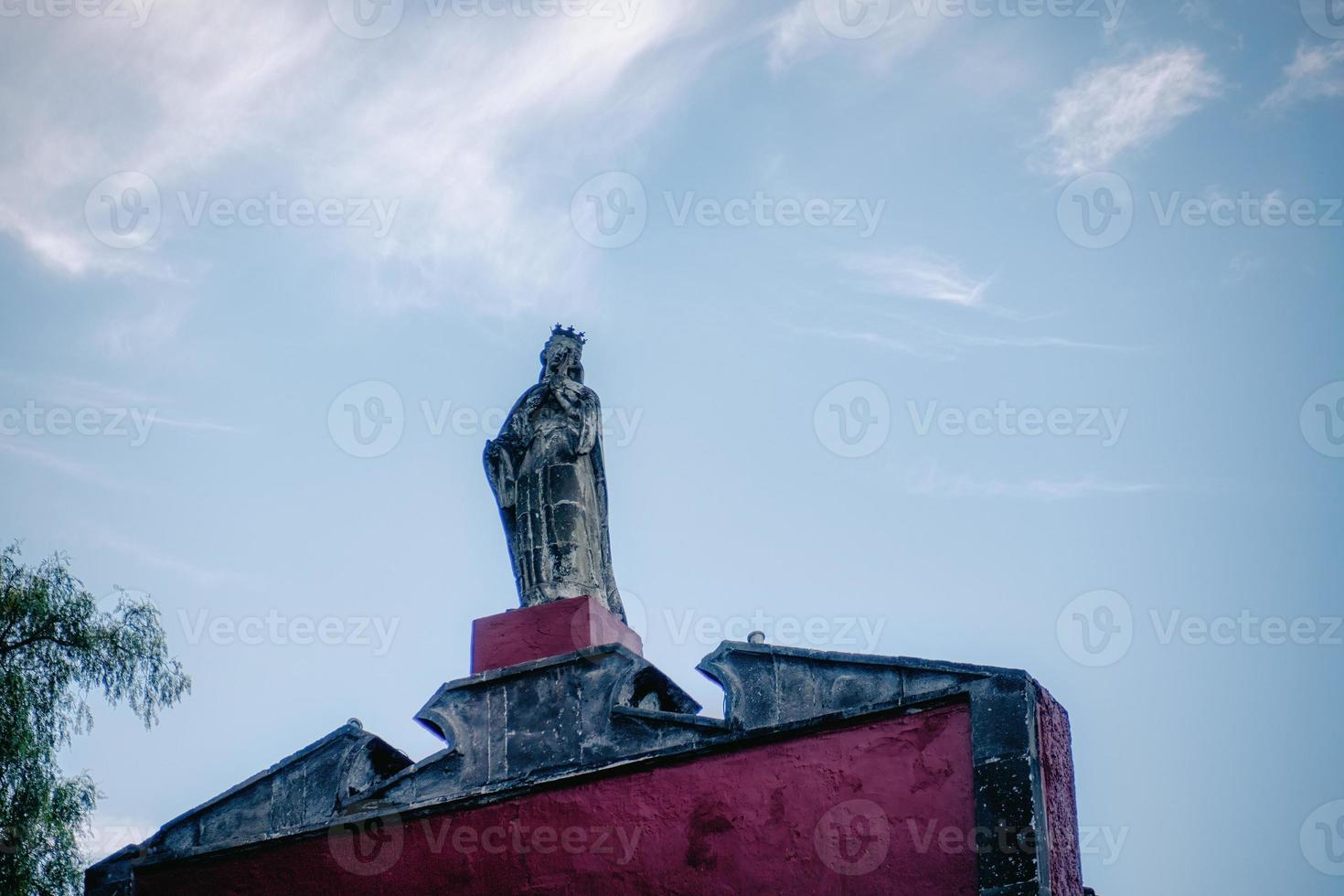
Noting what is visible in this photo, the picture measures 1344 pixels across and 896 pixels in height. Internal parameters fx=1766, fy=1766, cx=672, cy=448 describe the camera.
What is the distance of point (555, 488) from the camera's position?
1287cm

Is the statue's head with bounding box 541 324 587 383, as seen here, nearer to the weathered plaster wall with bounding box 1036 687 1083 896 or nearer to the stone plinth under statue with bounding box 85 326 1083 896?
the stone plinth under statue with bounding box 85 326 1083 896

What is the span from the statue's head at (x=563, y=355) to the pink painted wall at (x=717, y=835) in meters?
3.49

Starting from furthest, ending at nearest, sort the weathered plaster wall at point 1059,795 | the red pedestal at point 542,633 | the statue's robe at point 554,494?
the statue's robe at point 554,494, the red pedestal at point 542,633, the weathered plaster wall at point 1059,795

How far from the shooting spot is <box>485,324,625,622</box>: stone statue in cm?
1262

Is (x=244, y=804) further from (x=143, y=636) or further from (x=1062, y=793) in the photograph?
(x=1062, y=793)

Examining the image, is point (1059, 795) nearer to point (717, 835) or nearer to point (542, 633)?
point (717, 835)

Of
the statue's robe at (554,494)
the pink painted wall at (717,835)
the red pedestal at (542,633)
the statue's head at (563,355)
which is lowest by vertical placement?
the pink painted wall at (717,835)

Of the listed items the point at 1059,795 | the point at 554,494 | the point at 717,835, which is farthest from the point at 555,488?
the point at 1059,795

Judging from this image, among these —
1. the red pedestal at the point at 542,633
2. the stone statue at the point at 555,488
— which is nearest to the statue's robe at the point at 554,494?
the stone statue at the point at 555,488

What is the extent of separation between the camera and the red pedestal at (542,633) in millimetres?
12117

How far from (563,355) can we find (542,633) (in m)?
2.49

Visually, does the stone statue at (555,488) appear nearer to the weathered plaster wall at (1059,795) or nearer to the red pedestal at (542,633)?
the red pedestal at (542,633)

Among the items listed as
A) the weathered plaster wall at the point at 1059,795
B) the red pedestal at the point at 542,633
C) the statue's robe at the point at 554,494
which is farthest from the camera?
the statue's robe at the point at 554,494

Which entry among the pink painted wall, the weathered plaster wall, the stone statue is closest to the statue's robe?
the stone statue
